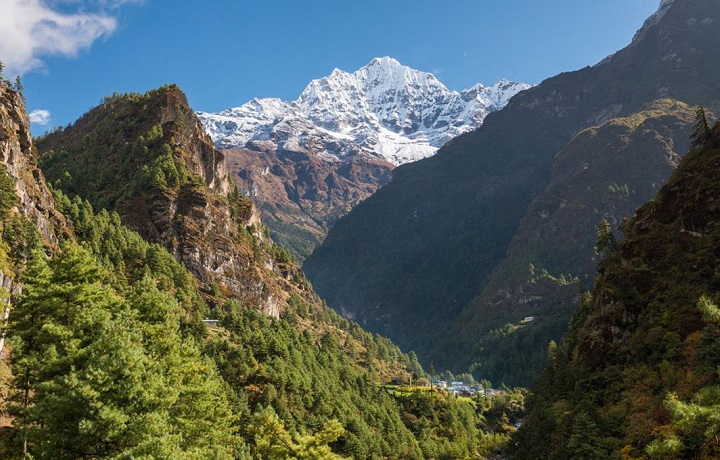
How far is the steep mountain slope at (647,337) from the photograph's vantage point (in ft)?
141

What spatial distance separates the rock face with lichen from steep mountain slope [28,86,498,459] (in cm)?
49

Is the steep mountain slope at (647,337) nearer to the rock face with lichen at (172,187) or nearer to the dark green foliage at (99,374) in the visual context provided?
the dark green foliage at (99,374)

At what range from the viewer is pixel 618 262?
72.3m

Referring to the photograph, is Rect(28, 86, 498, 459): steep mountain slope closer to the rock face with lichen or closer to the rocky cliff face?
the rock face with lichen

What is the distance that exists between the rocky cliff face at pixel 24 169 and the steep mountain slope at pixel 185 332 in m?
7.81

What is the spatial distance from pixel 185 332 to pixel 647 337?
234ft

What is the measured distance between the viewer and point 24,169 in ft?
296

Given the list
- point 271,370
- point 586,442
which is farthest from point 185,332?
point 586,442

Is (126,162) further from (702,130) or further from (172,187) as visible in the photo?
(702,130)

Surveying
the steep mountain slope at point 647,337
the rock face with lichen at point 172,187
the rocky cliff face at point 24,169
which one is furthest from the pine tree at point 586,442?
the rock face with lichen at point 172,187

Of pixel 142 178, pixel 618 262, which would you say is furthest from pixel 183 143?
pixel 618 262

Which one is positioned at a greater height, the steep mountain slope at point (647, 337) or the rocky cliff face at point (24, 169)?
the rocky cliff face at point (24, 169)

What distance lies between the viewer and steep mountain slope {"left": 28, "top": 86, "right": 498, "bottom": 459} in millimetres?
26594

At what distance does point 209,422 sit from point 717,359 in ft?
133
